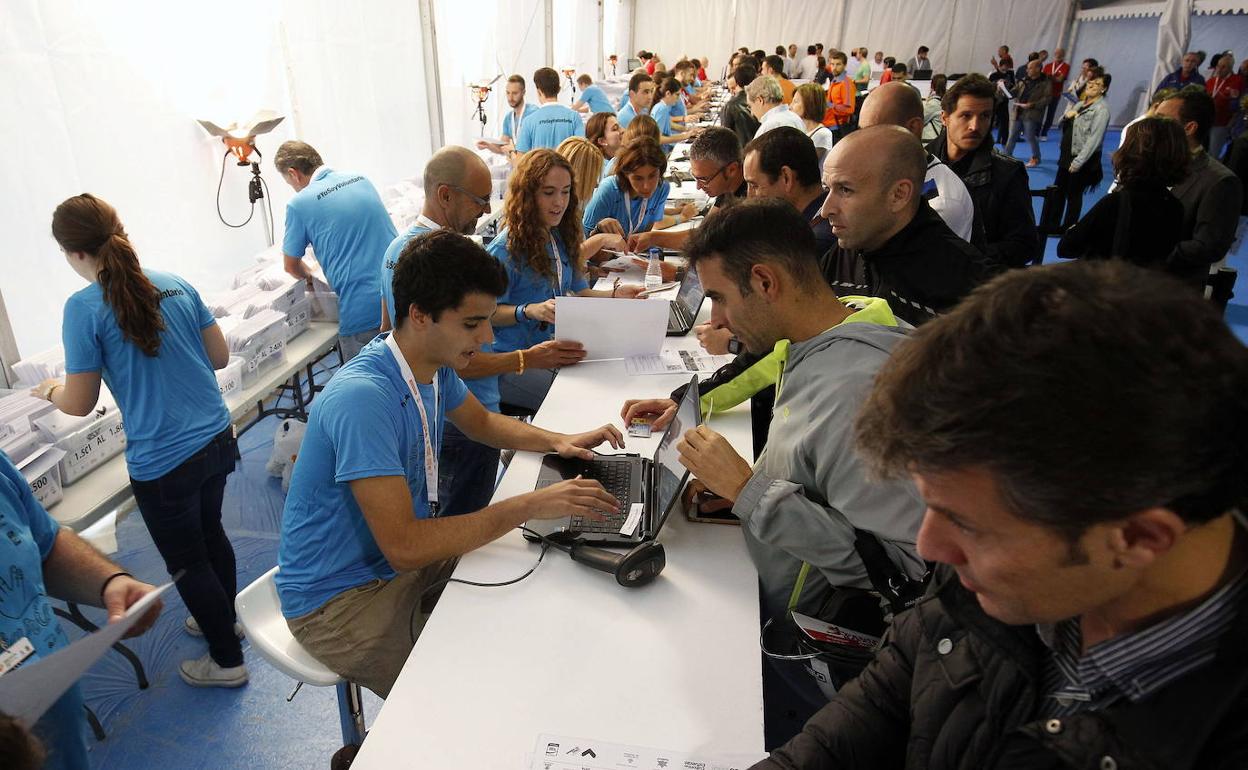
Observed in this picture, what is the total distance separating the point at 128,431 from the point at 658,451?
1598mm

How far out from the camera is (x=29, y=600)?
122 cm

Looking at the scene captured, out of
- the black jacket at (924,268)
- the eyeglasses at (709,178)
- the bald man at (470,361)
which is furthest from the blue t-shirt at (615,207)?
the black jacket at (924,268)

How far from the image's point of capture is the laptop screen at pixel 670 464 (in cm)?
162

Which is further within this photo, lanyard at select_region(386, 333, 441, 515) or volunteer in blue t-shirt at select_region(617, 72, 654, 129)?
volunteer in blue t-shirt at select_region(617, 72, 654, 129)

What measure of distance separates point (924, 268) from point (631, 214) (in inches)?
86.1

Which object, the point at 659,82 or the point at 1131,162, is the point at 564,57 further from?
the point at 1131,162

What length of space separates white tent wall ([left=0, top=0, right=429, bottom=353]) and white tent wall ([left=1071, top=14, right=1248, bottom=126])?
13500 mm

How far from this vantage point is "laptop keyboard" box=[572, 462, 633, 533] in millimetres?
1612

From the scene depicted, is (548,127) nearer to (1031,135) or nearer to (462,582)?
(462,582)

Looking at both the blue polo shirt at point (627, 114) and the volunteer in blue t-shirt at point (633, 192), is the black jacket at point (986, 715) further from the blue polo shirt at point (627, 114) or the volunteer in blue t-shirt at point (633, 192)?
the blue polo shirt at point (627, 114)

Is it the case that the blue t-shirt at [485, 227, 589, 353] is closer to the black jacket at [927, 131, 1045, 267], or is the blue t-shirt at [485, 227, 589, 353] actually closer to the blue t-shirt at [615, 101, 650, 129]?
the black jacket at [927, 131, 1045, 267]

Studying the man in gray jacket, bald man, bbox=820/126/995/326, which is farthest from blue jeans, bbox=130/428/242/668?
bald man, bbox=820/126/995/326

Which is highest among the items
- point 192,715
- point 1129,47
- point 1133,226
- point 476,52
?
point 1129,47

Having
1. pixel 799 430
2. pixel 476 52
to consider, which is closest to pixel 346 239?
pixel 799 430
